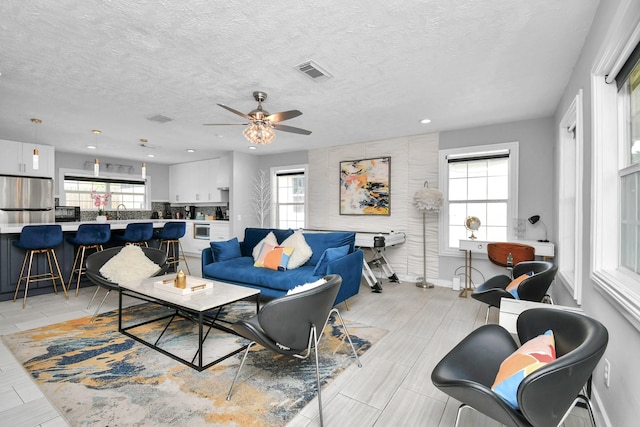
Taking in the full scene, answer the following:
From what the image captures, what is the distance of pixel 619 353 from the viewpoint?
157 centimetres

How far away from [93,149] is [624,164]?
8094mm

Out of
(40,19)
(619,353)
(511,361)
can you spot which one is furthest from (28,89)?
(619,353)

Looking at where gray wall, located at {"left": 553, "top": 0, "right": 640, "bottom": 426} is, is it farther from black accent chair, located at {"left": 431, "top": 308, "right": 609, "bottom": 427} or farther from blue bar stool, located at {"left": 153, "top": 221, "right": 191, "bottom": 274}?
blue bar stool, located at {"left": 153, "top": 221, "right": 191, "bottom": 274}

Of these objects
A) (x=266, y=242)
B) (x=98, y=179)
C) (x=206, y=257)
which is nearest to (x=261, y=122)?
(x=266, y=242)

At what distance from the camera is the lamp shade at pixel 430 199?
15.2ft

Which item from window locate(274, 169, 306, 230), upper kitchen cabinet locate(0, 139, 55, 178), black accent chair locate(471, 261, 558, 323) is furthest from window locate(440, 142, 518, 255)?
upper kitchen cabinet locate(0, 139, 55, 178)

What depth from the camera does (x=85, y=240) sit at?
4406mm

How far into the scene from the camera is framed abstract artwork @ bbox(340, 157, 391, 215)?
5.53 m

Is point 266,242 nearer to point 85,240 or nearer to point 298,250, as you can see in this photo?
point 298,250

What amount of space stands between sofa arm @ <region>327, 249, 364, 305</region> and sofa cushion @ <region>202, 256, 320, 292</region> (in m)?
0.25

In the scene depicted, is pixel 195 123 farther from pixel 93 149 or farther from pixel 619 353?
pixel 619 353

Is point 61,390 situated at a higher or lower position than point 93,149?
lower

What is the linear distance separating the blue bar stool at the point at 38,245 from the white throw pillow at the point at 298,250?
121 inches

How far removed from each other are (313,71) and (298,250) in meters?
2.10
